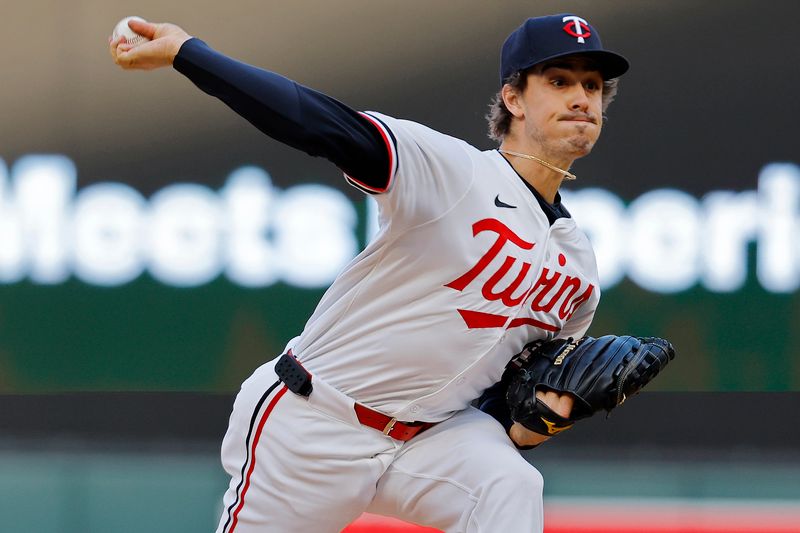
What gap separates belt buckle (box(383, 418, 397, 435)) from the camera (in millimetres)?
2545

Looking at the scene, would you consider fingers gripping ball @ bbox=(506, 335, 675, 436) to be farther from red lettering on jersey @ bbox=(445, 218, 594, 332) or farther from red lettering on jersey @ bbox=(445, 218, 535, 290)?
red lettering on jersey @ bbox=(445, 218, 535, 290)

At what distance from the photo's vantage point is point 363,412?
2.54m

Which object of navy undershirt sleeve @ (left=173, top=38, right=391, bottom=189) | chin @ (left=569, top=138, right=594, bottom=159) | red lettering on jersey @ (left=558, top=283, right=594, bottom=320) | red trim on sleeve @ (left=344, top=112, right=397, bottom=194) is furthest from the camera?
red lettering on jersey @ (left=558, top=283, right=594, bottom=320)

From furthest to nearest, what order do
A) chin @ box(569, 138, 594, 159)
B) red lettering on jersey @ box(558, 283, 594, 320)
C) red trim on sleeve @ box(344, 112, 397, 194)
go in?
red lettering on jersey @ box(558, 283, 594, 320) → chin @ box(569, 138, 594, 159) → red trim on sleeve @ box(344, 112, 397, 194)

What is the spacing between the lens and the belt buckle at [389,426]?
2545mm

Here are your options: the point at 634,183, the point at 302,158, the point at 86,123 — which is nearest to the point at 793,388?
the point at 634,183

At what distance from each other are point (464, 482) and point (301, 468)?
0.35 meters

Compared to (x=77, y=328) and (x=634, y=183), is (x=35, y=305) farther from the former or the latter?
(x=634, y=183)

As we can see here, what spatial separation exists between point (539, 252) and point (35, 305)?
3778 millimetres

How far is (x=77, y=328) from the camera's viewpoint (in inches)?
224

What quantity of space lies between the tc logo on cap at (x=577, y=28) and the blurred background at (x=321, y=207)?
297 cm

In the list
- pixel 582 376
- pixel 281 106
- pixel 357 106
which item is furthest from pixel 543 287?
pixel 357 106

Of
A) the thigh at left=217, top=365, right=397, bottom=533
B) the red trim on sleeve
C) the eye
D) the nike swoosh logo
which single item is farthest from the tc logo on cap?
the thigh at left=217, top=365, right=397, bottom=533

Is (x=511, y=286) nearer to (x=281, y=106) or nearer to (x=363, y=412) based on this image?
(x=363, y=412)
